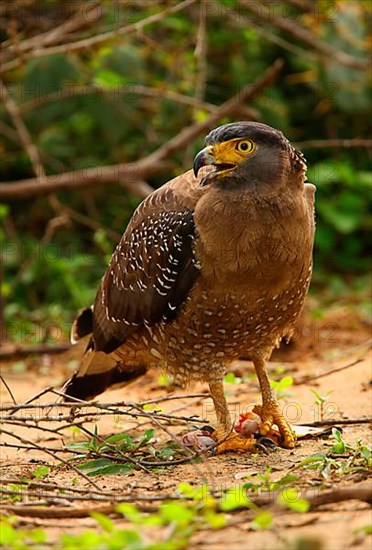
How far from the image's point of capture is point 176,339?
5426 mm

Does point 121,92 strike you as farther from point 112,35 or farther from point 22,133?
point 112,35

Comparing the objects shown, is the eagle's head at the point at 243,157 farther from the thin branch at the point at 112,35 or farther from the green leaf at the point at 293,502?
the thin branch at the point at 112,35

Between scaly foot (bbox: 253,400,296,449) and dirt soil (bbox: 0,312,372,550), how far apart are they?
9 centimetres

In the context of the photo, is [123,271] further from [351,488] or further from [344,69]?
[344,69]

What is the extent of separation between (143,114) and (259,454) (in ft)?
22.4

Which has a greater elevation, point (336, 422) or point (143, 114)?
point (143, 114)

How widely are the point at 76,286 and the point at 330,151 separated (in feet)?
13.6

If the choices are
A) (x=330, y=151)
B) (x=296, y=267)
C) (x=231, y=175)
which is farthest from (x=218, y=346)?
(x=330, y=151)

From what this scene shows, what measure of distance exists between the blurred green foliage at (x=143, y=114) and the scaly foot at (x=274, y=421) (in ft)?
12.7

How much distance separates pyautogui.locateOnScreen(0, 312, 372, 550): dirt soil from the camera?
349cm

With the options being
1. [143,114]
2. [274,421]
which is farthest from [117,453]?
[143,114]

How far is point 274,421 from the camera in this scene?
563 cm

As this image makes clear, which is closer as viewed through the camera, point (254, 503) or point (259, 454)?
point (254, 503)

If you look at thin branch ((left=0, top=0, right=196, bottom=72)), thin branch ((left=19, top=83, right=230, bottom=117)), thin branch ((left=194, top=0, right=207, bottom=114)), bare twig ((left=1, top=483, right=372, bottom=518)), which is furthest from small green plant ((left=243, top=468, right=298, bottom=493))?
thin branch ((left=19, top=83, right=230, bottom=117))
